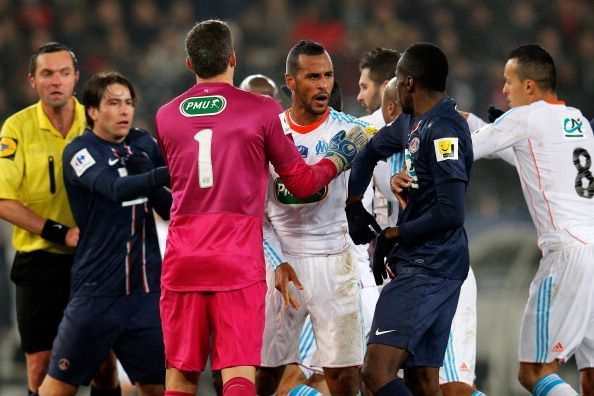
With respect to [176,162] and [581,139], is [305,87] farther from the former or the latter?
[581,139]

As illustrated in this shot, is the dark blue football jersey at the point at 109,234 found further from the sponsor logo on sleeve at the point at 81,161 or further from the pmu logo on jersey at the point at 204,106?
the pmu logo on jersey at the point at 204,106

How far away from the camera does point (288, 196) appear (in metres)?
5.71

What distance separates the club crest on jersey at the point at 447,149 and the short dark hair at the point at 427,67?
1.21 ft

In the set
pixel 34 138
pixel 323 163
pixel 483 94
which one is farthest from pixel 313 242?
pixel 483 94

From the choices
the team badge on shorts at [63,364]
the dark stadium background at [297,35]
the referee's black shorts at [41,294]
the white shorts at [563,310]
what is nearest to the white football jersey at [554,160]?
the white shorts at [563,310]

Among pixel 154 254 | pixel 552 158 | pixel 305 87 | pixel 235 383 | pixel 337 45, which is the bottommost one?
pixel 235 383

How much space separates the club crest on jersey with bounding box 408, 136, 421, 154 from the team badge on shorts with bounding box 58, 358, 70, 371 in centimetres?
242

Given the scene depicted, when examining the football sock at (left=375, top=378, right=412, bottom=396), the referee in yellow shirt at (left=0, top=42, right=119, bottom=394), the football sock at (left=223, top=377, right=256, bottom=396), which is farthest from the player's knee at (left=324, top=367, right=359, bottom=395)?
the referee in yellow shirt at (left=0, top=42, right=119, bottom=394)

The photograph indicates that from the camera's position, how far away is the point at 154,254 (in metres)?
6.25

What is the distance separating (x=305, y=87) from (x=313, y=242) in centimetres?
85

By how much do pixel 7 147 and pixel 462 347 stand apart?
3089 millimetres

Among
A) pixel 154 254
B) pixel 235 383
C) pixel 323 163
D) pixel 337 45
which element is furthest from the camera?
pixel 337 45

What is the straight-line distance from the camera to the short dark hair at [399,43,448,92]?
5078 mm

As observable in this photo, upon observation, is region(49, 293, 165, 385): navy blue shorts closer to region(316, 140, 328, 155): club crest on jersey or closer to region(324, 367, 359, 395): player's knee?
region(324, 367, 359, 395): player's knee
